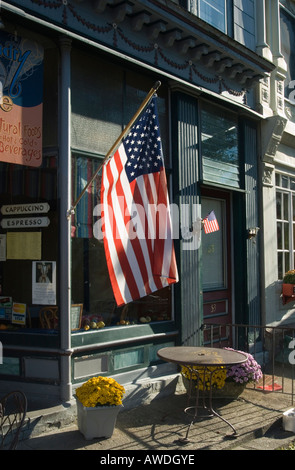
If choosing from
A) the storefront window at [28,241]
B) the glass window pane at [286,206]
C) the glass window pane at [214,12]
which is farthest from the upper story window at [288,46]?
the storefront window at [28,241]

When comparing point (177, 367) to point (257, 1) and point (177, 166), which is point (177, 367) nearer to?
point (177, 166)

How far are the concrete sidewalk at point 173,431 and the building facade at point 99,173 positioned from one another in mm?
517

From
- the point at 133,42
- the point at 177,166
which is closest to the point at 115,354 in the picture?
the point at 177,166

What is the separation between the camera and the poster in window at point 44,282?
6.38 metres

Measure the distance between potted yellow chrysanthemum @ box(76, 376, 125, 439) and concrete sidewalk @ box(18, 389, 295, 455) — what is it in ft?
0.36

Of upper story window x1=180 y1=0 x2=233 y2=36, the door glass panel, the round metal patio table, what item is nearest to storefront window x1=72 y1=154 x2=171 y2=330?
the round metal patio table

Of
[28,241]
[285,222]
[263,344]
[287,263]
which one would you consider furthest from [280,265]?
[28,241]

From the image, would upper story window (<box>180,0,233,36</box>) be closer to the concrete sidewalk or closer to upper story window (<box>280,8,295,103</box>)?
upper story window (<box>280,8,295,103</box>)

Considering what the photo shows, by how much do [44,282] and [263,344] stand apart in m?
5.12

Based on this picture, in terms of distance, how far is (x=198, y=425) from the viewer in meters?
6.06

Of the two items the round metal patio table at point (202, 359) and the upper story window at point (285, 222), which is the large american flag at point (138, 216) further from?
the upper story window at point (285, 222)

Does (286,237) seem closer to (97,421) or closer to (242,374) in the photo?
(242,374)

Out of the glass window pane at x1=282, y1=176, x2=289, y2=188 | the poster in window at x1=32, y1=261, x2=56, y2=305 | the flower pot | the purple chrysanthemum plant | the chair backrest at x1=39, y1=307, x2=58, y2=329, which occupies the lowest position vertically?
the flower pot

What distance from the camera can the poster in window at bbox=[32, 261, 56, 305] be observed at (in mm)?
6383
